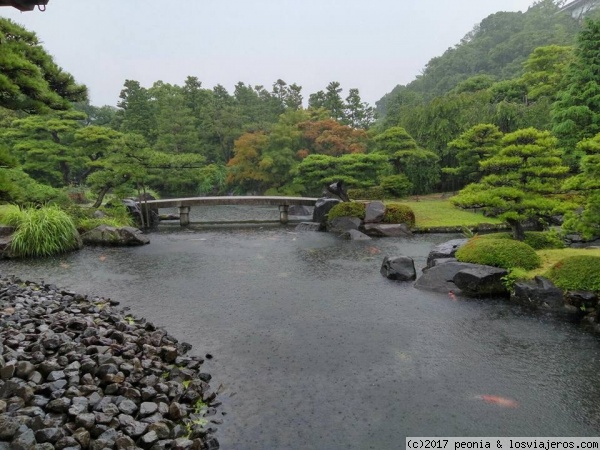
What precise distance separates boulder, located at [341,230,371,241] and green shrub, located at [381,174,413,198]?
8557mm

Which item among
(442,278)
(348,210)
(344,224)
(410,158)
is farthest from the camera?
(410,158)

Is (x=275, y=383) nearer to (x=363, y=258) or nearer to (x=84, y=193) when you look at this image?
(x=363, y=258)

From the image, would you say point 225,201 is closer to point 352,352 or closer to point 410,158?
point 410,158

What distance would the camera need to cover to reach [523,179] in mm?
12625

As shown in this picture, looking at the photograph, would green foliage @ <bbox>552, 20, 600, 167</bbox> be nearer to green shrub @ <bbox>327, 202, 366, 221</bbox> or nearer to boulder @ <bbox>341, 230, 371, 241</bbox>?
green shrub @ <bbox>327, 202, 366, 221</bbox>

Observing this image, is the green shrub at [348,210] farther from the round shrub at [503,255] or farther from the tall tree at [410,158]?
the round shrub at [503,255]

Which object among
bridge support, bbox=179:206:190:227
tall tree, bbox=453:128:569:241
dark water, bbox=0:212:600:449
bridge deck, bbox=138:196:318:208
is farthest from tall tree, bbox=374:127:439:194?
dark water, bbox=0:212:600:449

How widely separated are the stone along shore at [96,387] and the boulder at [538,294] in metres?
7.10

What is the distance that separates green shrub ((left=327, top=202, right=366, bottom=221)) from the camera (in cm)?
1988

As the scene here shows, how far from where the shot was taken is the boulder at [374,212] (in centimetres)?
1906

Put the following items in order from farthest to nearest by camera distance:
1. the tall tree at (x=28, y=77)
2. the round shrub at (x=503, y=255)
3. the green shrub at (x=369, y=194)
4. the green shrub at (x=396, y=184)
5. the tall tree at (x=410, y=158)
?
1. the green shrub at (x=369, y=194)
2. the tall tree at (x=410, y=158)
3. the green shrub at (x=396, y=184)
4. the round shrub at (x=503, y=255)
5. the tall tree at (x=28, y=77)

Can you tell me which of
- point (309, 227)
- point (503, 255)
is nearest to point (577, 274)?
point (503, 255)

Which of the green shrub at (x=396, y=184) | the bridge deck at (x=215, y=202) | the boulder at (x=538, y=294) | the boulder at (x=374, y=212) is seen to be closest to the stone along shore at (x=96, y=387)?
the boulder at (x=538, y=294)

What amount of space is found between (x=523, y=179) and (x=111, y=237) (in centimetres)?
1476
